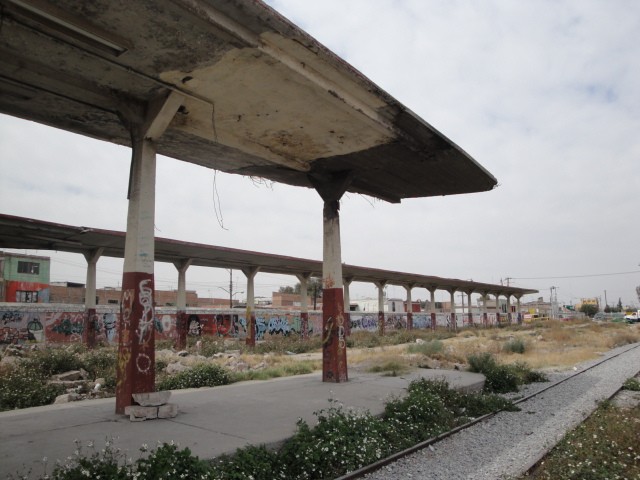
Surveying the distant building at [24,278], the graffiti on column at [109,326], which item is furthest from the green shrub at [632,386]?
the distant building at [24,278]

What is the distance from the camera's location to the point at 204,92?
8.04m

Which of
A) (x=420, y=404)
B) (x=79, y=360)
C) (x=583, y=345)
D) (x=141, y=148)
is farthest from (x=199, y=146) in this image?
(x=583, y=345)

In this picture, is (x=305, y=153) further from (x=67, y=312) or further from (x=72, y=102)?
(x=67, y=312)

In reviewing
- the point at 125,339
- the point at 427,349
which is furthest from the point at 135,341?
the point at 427,349

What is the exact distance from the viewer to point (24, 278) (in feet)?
176

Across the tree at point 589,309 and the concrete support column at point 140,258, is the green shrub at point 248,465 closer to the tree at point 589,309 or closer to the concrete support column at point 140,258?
the concrete support column at point 140,258

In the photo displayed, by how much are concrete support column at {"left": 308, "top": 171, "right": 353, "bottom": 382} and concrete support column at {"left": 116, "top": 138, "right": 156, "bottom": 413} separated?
→ 501cm

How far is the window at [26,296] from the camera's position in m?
51.0

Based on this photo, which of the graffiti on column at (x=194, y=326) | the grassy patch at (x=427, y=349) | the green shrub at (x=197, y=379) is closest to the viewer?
the green shrub at (x=197, y=379)

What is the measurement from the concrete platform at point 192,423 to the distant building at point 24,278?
49.9 metres

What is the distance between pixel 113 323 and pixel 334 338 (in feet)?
82.2

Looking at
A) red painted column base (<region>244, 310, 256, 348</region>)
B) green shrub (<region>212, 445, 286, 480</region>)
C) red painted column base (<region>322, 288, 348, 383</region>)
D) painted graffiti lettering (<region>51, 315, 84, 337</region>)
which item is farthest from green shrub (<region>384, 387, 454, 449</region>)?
painted graffiti lettering (<region>51, 315, 84, 337</region>)

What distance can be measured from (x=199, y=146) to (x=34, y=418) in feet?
19.7

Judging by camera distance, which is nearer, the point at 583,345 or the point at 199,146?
the point at 199,146
